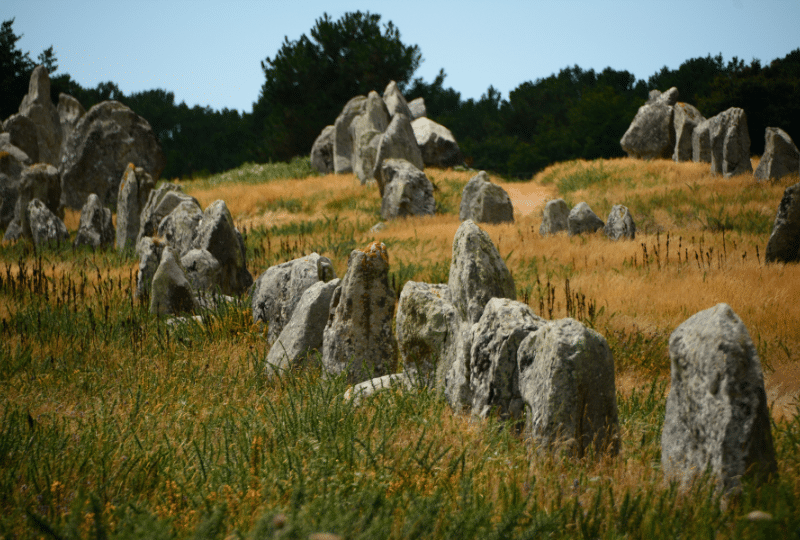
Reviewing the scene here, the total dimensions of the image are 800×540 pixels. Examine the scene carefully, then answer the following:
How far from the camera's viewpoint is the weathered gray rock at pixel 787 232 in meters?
9.33

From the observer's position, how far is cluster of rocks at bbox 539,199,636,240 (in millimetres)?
12836

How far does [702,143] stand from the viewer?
22375 mm

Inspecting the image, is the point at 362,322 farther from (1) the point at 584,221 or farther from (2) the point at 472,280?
(1) the point at 584,221

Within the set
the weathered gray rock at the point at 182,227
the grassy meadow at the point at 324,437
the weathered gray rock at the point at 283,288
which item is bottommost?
the grassy meadow at the point at 324,437

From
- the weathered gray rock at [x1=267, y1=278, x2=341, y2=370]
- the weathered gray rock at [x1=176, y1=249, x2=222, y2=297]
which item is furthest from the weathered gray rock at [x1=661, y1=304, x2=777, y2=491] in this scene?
the weathered gray rock at [x1=176, y1=249, x2=222, y2=297]

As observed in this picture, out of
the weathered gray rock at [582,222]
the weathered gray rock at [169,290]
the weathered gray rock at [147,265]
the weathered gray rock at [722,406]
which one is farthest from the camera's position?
the weathered gray rock at [582,222]

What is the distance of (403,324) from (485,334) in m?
1.20

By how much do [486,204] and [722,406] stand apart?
12915mm

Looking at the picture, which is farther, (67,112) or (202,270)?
(67,112)

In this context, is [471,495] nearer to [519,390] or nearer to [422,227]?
[519,390]

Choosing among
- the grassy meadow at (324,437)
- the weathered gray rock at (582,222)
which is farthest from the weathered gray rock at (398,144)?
the grassy meadow at (324,437)

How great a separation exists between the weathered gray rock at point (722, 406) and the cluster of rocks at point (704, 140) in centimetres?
1750

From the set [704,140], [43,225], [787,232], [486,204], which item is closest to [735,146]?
[704,140]

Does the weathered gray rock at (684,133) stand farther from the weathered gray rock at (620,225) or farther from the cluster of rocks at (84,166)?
the cluster of rocks at (84,166)
